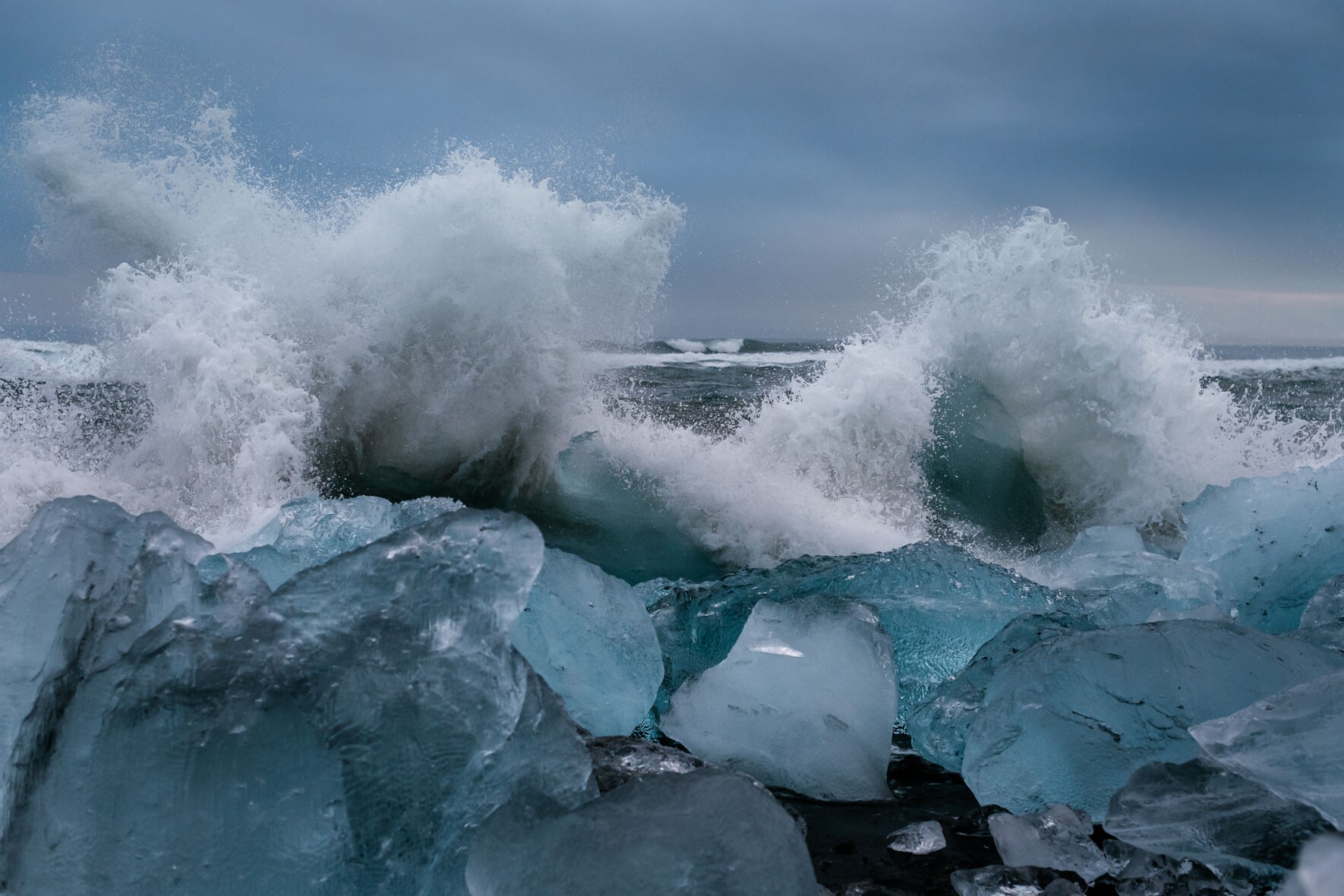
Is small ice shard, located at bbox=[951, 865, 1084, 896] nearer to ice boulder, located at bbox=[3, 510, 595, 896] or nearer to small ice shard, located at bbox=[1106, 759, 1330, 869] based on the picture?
small ice shard, located at bbox=[1106, 759, 1330, 869]

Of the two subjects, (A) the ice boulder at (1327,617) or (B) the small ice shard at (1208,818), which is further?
(A) the ice boulder at (1327,617)

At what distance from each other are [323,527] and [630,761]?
146 cm

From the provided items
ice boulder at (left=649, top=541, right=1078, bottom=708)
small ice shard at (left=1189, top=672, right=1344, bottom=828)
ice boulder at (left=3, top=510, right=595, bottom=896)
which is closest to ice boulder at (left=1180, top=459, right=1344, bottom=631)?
ice boulder at (left=649, top=541, right=1078, bottom=708)

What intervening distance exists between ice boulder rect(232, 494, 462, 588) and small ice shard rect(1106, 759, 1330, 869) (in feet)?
5.63

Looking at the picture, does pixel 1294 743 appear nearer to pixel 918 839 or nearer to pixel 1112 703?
pixel 1112 703

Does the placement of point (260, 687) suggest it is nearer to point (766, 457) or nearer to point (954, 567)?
point (954, 567)

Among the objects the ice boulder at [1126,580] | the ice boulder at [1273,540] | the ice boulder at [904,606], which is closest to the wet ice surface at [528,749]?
the ice boulder at [904,606]

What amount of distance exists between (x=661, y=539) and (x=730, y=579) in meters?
2.86

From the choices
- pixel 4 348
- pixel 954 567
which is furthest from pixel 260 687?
pixel 4 348

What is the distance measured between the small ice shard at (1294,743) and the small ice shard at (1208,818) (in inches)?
2.3

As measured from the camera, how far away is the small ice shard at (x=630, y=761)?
5.33 feet

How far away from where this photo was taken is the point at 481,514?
1424 mm

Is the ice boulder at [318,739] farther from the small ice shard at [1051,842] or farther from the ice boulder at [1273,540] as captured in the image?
the ice boulder at [1273,540]

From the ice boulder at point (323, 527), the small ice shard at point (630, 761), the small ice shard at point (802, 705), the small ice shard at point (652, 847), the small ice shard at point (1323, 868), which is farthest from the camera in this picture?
the ice boulder at point (323, 527)
